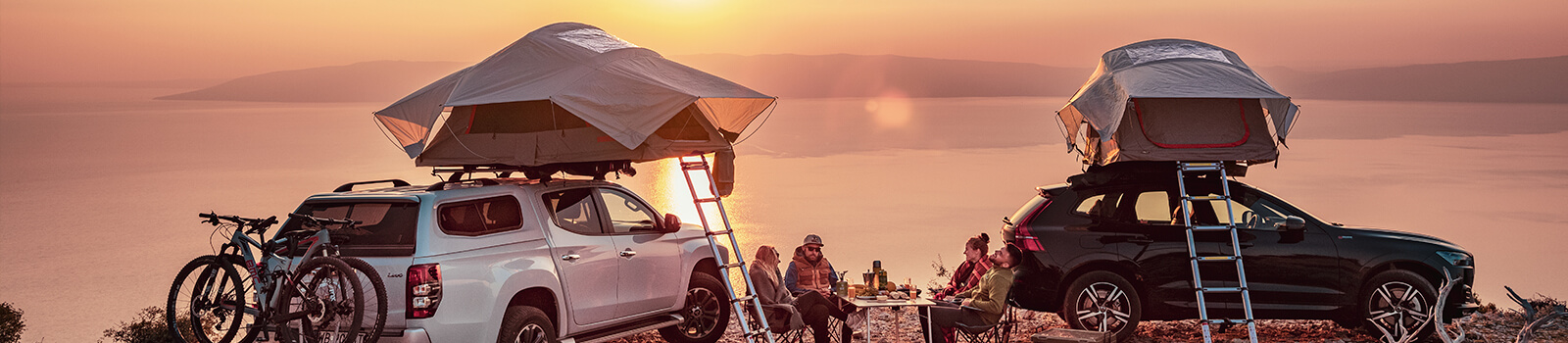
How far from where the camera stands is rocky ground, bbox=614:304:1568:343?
11.8m

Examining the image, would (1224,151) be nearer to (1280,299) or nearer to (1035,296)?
(1280,299)

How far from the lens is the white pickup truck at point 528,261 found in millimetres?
7789

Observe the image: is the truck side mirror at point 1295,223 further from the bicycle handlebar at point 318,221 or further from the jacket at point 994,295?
the bicycle handlebar at point 318,221

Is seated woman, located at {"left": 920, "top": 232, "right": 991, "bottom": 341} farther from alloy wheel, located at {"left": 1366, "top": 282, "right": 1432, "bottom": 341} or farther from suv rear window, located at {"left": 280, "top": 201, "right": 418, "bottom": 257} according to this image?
suv rear window, located at {"left": 280, "top": 201, "right": 418, "bottom": 257}

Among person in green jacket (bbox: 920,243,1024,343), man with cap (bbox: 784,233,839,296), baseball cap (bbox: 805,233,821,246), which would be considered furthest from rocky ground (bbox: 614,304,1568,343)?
person in green jacket (bbox: 920,243,1024,343)

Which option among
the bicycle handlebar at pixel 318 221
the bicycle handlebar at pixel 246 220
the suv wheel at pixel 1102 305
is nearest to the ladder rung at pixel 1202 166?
the suv wheel at pixel 1102 305

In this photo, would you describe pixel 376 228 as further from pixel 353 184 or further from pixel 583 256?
pixel 583 256

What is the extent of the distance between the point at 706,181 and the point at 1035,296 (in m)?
3.05

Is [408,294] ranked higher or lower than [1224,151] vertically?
lower

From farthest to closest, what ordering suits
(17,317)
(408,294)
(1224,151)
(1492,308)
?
(17,317)
(1492,308)
(1224,151)
(408,294)

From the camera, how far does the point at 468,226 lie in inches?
329

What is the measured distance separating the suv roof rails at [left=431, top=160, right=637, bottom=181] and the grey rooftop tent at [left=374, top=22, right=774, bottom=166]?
107mm

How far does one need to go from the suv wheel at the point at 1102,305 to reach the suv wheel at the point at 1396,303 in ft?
6.55

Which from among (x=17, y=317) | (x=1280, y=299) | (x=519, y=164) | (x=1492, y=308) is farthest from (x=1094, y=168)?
(x=17, y=317)
